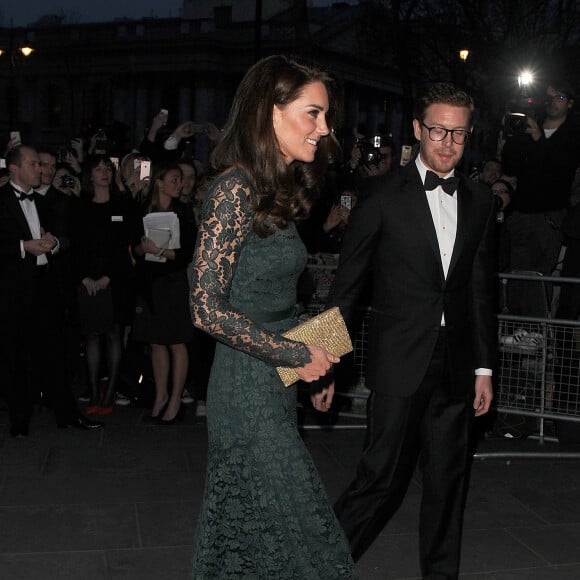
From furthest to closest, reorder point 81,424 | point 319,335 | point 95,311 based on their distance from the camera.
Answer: point 95,311 → point 81,424 → point 319,335

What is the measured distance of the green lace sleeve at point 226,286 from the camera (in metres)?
3.13

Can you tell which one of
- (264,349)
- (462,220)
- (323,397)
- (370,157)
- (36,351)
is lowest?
(36,351)

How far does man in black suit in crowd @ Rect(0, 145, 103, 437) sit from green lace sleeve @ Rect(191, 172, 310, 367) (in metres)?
4.38

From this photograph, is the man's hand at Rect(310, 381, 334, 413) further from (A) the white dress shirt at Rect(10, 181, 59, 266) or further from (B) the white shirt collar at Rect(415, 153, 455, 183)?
(A) the white dress shirt at Rect(10, 181, 59, 266)

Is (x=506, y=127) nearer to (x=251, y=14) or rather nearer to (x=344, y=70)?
(x=344, y=70)

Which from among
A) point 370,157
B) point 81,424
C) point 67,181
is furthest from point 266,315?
point 67,181

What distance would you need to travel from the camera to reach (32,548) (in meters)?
5.01

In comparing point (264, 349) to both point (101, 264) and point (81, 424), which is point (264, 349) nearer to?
point (81, 424)

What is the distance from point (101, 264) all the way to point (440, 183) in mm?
4538

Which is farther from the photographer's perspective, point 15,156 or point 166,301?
point 166,301

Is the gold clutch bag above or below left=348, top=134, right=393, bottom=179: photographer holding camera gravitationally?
below

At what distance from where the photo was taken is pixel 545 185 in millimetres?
9055

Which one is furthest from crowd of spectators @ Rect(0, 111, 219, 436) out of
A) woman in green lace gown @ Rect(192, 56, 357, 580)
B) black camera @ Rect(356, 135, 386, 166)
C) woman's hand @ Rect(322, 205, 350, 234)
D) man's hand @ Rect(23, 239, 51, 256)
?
woman in green lace gown @ Rect(192, 56, 357, 580)

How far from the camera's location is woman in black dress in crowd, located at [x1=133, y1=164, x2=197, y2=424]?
7750 millimetres
